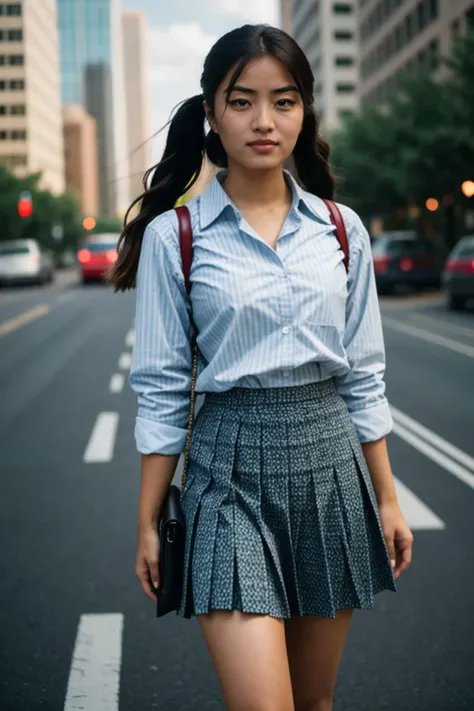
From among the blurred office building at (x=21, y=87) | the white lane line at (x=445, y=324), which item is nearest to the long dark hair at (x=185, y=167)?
the white lane line at (x=445, y=324)

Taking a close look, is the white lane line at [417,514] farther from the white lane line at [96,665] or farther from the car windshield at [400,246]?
the car windshield at [400,246]

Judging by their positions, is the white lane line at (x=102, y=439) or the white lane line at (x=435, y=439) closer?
the white lane line at (x=435, y=439)

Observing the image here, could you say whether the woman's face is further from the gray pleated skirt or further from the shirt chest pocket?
the gray pleated skirt

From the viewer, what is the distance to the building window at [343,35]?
103 metres

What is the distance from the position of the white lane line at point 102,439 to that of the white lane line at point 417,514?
2.49 metres

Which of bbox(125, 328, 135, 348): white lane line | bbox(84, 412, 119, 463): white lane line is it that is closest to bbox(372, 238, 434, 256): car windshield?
bbox(125, 328, 135, 348): white lane line

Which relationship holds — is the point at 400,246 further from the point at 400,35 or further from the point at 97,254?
the point at 400,35

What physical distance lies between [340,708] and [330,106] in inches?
4045

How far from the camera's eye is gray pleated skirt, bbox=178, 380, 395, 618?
2.17 meters

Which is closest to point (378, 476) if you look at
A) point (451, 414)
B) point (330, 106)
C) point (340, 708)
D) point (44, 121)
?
point (340, 708)

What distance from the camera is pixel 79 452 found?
819 cm

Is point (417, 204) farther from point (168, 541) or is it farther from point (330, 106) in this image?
point (330, 106)

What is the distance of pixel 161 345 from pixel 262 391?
0.79 feet

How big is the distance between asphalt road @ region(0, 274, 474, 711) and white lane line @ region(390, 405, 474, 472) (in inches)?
0.7
